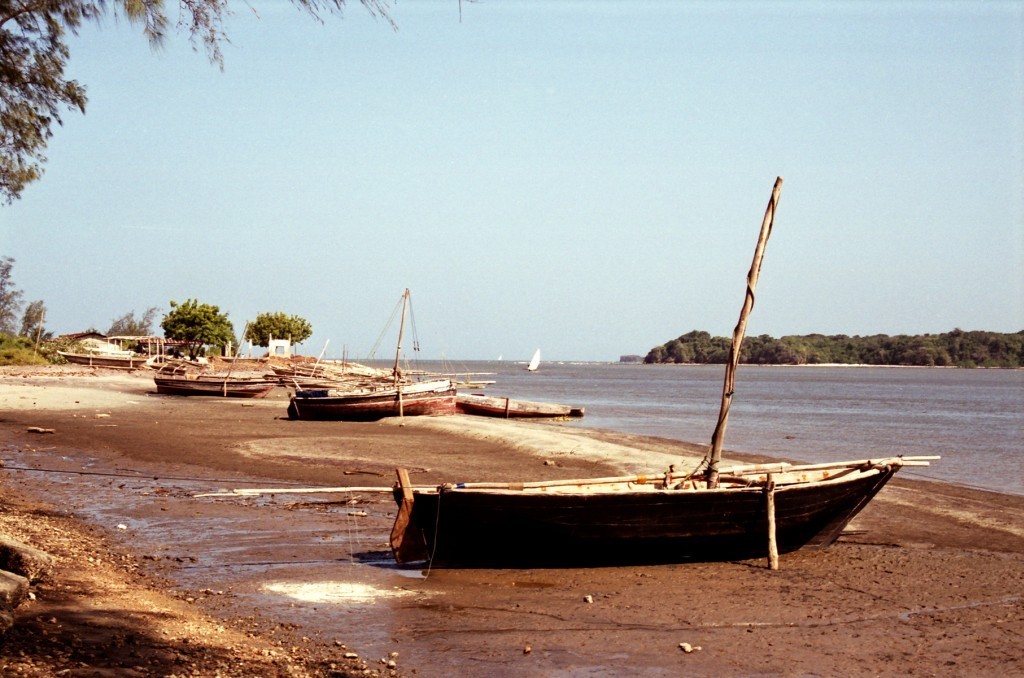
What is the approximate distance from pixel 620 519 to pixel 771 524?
6.29ft

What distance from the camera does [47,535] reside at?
9203mm

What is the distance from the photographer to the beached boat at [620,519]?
9.47 m

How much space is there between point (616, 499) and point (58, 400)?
2638cm

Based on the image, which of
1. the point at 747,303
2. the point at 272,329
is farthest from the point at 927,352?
the point at 747,303

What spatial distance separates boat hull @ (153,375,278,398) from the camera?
4040 cm

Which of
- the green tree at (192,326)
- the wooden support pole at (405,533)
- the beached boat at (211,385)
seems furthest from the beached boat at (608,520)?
the green tree at (192,326)

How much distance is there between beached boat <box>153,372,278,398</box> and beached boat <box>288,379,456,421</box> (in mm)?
10705

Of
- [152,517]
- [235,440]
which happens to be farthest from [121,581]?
[235,440]

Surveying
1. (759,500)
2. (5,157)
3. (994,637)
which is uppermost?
(5,157)

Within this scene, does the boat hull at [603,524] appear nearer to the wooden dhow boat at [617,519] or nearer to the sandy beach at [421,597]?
the wooden dhow boat at [617,519]

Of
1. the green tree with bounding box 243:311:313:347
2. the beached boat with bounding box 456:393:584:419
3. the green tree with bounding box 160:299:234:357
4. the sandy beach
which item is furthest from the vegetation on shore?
the sandy beach

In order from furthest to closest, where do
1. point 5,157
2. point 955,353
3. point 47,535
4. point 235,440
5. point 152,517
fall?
point 955,353 < point 235,440 < point 5,157 < point 152,517 < point 47,535

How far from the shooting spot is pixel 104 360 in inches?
2093

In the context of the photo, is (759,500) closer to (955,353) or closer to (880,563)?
(880,563)
